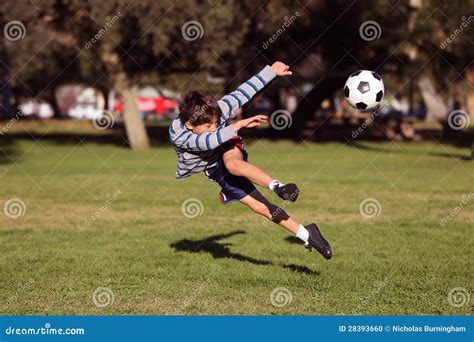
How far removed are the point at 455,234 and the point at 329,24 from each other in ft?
66.6

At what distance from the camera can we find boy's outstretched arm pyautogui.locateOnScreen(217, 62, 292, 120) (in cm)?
707

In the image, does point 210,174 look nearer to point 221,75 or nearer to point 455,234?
point 455,234

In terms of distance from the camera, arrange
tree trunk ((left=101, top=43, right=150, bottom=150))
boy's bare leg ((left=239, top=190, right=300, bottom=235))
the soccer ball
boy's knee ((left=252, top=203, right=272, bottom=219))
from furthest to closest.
A: tree trunk ((left=101, top=43, right=150, bottom=150)) < the soccer ball < boy's knee ((left=252, top=203, right=272, bottom=219)) < boy's bare leg ((left=239, top=190, right=300, bottom=235))

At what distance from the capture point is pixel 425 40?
29.1m

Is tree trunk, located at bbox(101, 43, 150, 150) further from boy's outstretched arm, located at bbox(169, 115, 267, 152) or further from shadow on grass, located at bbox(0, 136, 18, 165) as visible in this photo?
boy's outstretched arm, located at bbox(169, 115, 267, 152)

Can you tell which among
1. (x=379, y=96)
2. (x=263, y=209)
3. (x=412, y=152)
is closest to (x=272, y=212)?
(x=263, y=209)

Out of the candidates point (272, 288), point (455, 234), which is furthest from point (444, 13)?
point (272, 288)

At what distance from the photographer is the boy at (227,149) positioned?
666 centimetres

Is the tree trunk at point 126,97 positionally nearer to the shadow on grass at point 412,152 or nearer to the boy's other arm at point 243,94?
the shadow on grass at point 412,152

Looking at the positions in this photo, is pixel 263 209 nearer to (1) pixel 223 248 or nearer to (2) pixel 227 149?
(2) pixel 227 149

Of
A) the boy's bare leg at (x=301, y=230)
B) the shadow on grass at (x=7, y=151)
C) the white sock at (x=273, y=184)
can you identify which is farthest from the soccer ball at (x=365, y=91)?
the shadow on grass at (x=7, y=151)

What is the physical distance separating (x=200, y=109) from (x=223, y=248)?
8.42 feet

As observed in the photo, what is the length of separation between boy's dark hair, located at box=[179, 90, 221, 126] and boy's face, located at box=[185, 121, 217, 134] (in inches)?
1.2

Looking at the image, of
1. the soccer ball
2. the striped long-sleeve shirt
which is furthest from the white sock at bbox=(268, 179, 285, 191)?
the soccer ball
